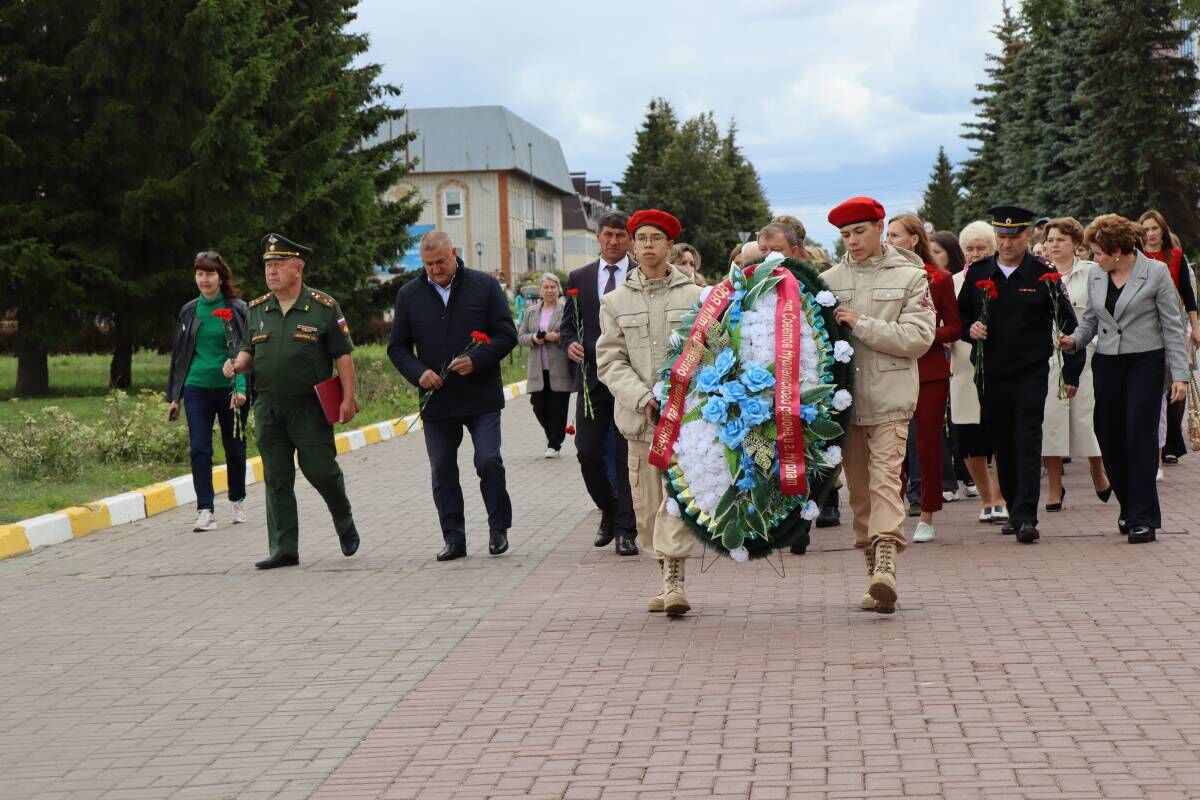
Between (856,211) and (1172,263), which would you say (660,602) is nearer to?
(856,211)

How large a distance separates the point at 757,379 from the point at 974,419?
4.36 m

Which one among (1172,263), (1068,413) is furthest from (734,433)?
(1172,263)

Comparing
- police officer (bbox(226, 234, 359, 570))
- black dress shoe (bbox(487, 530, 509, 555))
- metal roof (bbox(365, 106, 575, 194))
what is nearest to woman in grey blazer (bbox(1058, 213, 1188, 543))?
black dress shoe (bbox(487, 530, 509, 555))

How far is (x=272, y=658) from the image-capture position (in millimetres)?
7906

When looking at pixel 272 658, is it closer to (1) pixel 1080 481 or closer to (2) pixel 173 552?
(2) pixel 173 552

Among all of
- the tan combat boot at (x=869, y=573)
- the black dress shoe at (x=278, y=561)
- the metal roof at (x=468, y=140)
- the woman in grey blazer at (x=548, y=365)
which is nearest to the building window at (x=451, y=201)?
the metal roof at (x=468, y=140)

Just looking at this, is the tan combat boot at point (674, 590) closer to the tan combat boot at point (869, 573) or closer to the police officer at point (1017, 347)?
the tan combat boot at point (869, 573)

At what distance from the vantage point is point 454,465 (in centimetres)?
1113

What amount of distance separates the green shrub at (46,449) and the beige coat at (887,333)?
9.18 metres

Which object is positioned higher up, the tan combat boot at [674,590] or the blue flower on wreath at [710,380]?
the blue flower on wreath at [710,380]

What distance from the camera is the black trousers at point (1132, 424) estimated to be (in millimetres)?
10422

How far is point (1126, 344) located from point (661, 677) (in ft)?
15.7

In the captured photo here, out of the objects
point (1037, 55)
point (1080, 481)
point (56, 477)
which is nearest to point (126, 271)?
point (56, 477)

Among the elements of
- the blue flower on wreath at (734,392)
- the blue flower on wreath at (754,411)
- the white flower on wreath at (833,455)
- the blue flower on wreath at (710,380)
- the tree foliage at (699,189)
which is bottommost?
the white flower on wreath at (833,455)
